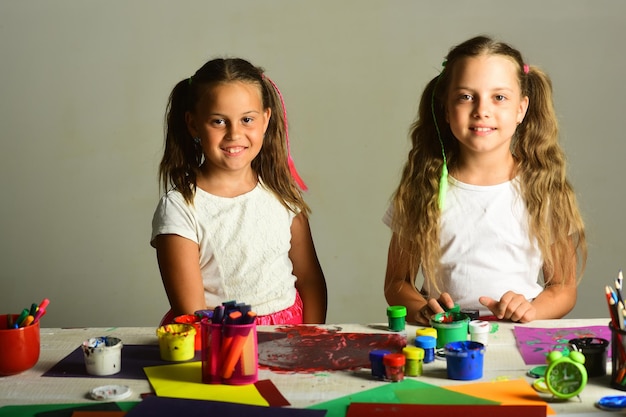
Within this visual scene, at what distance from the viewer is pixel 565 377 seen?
139 cm

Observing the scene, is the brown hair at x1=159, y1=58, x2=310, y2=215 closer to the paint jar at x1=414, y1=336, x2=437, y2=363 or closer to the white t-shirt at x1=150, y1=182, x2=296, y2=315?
the white t-shirt at x1=150, y1=182, x2=296, y2=315

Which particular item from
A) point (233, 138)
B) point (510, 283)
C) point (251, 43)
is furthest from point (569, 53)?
point (233, 138)

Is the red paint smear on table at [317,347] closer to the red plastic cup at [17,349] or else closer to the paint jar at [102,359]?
the paint jar at [102,359]

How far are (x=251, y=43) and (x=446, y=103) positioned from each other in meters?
1.19

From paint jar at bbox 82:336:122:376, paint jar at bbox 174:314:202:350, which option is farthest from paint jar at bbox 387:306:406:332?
→ paint jar at bbox 82:336:122:376

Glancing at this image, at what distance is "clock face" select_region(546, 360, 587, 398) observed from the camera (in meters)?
1.38

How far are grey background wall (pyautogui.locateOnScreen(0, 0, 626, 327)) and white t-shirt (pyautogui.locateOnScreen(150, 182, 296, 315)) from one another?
1094 millimetres

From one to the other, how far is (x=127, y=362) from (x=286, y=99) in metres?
1.81

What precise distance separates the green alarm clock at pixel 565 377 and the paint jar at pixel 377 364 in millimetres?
270

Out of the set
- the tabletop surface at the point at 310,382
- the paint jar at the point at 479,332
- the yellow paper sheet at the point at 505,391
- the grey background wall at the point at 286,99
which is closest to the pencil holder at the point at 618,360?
the tabletop surface at the point at 310,382

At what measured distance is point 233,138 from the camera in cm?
212

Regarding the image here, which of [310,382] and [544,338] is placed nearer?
[310,382]

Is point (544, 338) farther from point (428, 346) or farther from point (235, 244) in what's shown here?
point (235, 244)

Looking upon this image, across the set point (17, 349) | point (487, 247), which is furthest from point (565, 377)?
point (17, 349)
